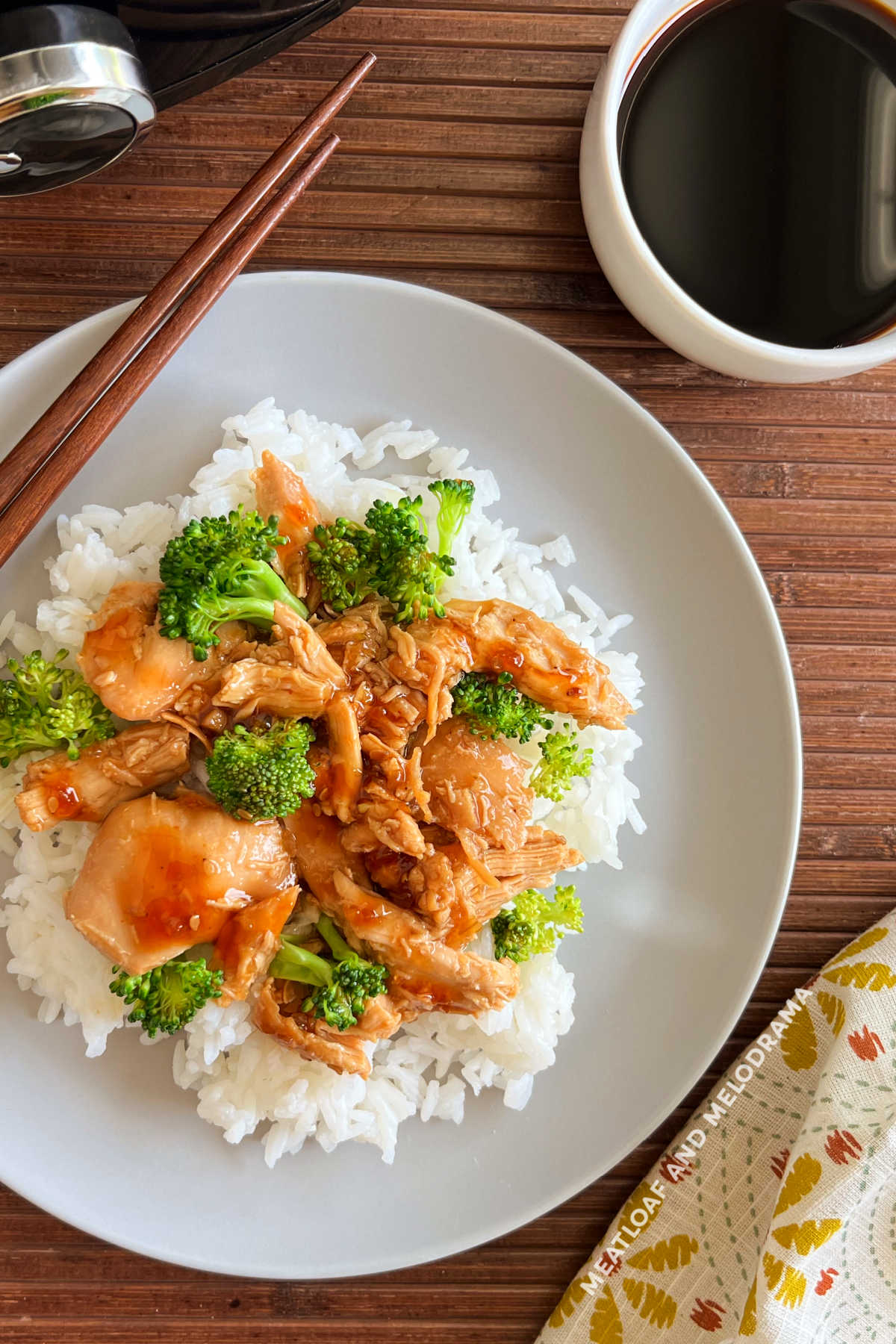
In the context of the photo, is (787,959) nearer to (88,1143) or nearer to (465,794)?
(465,794)

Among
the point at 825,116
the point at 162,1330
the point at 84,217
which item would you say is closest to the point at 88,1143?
the point at 162,1330

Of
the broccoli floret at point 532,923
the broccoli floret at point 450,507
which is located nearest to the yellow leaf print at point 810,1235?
the broccoli floret at point 532,923

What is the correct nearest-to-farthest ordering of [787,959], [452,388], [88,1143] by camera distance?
[88,1143], [452,388], [787,959]

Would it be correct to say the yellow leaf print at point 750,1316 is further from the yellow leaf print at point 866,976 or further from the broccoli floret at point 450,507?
the broccoli floret at point 450,507

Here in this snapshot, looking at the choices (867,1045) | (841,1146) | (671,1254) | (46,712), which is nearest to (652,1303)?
(671,1254)

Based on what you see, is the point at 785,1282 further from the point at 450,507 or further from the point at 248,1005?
the point at 450,507

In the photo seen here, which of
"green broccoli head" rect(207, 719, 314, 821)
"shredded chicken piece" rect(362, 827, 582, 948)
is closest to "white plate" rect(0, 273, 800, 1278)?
"shredded chicken piece" rect(362, 827, 582, 948)
